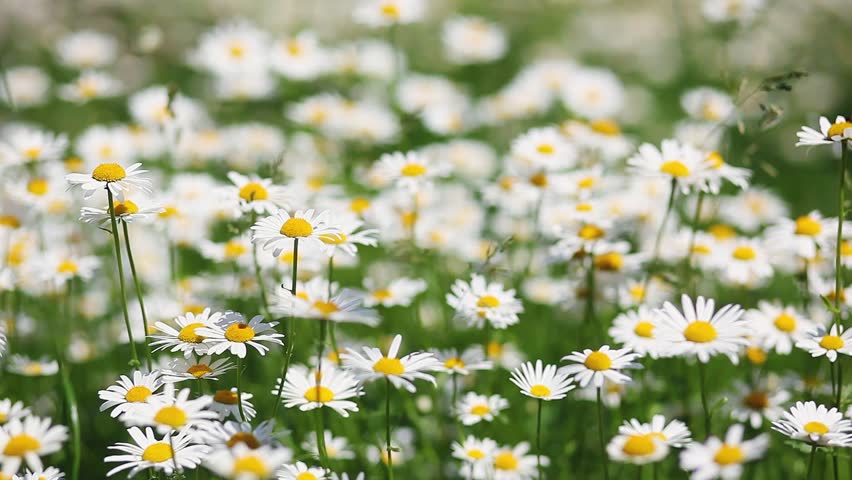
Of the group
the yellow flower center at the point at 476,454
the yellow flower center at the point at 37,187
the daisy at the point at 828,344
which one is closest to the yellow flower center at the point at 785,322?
the daisy at the point at 828,344

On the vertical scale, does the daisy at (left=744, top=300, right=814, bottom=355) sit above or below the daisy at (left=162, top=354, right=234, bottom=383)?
above

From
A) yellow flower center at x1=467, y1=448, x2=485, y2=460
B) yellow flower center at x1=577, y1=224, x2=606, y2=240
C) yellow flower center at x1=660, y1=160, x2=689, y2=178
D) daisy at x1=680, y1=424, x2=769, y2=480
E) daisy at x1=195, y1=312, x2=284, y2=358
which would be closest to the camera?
daisy at x1=680, y1=424, x2=769, y2=480

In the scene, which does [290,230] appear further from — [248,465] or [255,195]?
[248,465]

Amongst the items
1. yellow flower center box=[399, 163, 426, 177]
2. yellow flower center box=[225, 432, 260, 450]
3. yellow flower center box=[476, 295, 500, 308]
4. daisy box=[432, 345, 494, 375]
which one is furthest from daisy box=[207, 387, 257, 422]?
yellow flower center box=[399, 163, 426, 177]

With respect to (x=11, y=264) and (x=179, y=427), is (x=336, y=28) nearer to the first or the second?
(x=11, y=264)

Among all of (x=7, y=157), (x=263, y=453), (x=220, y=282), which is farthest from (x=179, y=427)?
(x=7, y=157)

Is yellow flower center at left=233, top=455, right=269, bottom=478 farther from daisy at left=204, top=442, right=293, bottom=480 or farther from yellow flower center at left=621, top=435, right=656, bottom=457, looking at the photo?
yellow flower center at left=621, top=435, right=656, bottom=457
